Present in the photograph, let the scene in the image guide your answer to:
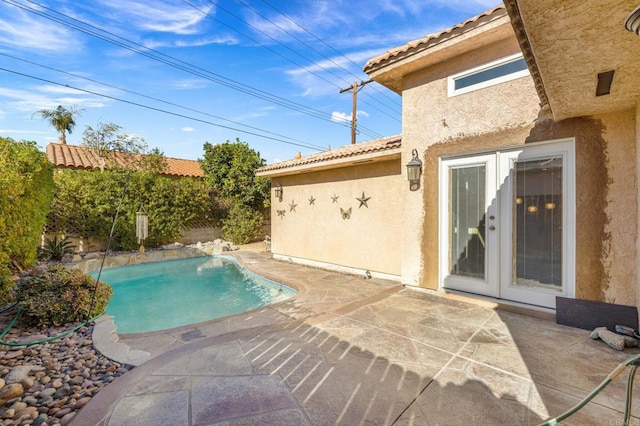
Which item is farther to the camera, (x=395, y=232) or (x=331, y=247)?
(x=331, y=247)

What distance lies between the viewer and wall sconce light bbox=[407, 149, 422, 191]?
288 inches

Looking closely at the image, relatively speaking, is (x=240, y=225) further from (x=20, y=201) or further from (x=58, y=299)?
(x=58, y=299)

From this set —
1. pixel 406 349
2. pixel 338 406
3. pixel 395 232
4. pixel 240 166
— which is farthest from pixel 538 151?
pixel 240 166

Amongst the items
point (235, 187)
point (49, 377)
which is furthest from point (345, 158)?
point (235, 187)

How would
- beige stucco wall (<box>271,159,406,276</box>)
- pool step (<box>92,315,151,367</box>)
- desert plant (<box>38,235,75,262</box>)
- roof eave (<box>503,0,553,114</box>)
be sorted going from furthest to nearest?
desert plant (<box>38,235,75,262</box>) < beige stucco wall (<box>271,159,406,276</box>) < pool step (<box>92,315,151,367</box>) < roof eave (<box>503,0,553,114</box>)

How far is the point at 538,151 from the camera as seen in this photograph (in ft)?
18.9

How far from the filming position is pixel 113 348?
14.8ft

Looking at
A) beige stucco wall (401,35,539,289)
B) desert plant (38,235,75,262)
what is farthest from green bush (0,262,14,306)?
beige stucco wall (401,35,539,289)

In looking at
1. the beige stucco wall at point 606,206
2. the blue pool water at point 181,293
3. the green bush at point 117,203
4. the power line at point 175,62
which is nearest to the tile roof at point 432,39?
the beige stucco wall at point 606,206

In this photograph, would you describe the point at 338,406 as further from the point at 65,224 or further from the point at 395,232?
the point at 65,224

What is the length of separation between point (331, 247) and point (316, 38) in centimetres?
1514

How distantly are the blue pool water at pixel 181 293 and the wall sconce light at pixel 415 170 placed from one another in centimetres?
487

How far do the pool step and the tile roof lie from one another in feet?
26.6

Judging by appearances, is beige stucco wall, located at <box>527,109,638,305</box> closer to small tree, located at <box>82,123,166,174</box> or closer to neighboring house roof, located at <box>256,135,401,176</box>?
neighboring house roof, located at <box>256,135,401,176</box>
